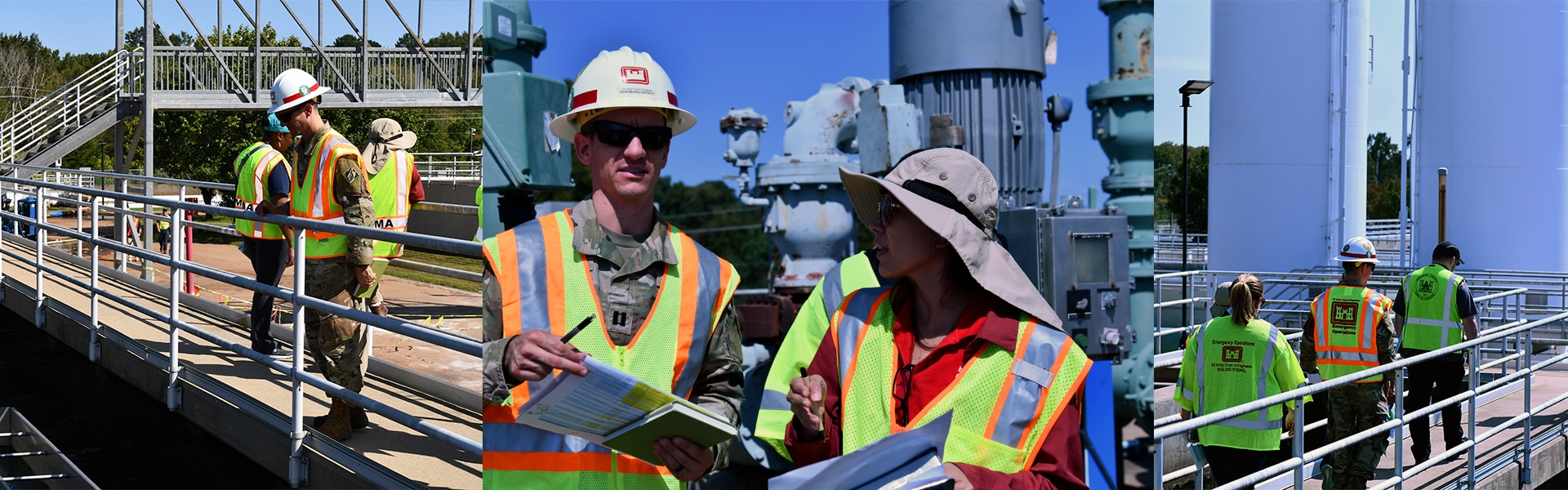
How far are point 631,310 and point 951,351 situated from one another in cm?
55

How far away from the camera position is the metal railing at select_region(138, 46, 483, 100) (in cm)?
467

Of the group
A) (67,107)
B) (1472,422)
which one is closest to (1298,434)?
(1472,422)

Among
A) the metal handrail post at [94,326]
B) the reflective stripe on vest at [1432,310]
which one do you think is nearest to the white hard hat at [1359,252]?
the reflective stripe on vest at [1432,310]

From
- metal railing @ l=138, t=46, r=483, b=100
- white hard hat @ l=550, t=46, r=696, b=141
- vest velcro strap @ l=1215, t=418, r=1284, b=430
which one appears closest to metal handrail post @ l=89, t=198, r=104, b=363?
metal railing @ l=138, t=46, r=483, b=100

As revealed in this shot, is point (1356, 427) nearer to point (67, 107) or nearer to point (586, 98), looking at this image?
point (586, 98)

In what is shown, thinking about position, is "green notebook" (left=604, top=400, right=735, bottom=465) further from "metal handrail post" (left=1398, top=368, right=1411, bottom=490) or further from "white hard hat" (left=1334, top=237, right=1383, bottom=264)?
"white hard hat" (left=1334, top=237, right=1383, bottom=264)

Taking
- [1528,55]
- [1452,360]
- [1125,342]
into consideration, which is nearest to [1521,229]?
[1528,55]

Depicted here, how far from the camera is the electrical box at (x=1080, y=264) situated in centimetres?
183

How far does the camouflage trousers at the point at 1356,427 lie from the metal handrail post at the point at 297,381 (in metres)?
5.70

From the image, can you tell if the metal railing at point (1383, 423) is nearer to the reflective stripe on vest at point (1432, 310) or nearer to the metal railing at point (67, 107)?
the reflective stripe on vest at point (1432, 310)

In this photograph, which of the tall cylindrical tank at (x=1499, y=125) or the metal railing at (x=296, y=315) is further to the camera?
the tall cylindrical tank at (x=1499, y=125)

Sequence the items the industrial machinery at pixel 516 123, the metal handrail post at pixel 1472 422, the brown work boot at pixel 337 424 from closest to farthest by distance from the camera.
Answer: the industrial machinery at pixel 516 123 → the brown work boot at pixel 337 424 → the metal handrail post at pixel 1472 422

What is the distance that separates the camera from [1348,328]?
7.59 meters

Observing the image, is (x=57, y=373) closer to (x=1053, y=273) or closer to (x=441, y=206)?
(x=441, y=206)
